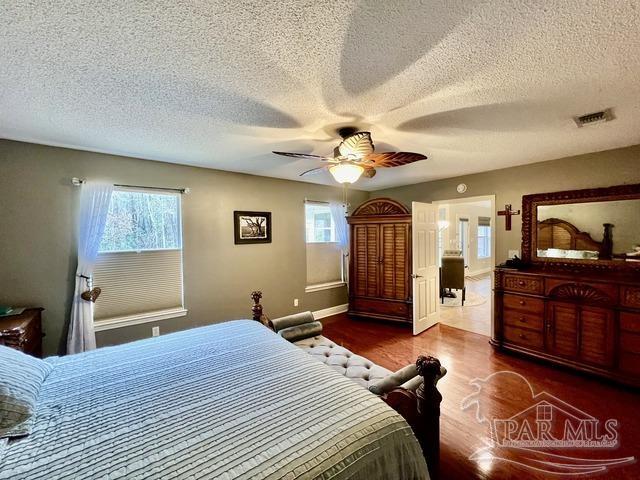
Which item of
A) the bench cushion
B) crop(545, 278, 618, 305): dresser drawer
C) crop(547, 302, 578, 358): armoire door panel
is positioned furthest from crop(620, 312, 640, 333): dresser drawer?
the bench cushion

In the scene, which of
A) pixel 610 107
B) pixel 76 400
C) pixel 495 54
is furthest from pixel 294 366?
pixel 610 107

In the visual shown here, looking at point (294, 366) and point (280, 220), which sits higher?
point (280, 220)

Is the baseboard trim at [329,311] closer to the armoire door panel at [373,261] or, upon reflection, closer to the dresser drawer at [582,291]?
the armoire door panel at [373,261]

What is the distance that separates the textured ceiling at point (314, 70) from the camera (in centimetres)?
108

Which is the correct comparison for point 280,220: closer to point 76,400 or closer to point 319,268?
point 319,268

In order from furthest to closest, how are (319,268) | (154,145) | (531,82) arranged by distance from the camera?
(319,268) → (154,145) → (531,82)

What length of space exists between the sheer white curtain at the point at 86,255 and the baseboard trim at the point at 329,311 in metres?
3.01

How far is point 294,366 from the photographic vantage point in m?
1.66

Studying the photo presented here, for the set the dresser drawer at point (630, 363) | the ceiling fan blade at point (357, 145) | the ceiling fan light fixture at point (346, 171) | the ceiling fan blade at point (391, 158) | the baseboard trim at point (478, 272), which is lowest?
the baseboard trim at point (478, 272)

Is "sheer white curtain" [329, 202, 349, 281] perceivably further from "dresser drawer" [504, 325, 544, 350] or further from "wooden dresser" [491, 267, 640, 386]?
"dresser drawer" [504, 325, 544, 350]

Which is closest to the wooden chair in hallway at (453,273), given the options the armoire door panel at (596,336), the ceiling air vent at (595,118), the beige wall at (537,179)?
the beige wall at (537,179)

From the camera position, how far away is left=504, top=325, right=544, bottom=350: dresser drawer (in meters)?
3.04

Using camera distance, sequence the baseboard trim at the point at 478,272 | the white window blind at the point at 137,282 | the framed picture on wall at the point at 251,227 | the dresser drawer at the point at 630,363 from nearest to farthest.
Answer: the dresser drawer at the point at 630,363 → the white window blind at the point at 137,282 → the framed picture on wall at the point at 251,227 → the baseboard trim at the point at 478,272

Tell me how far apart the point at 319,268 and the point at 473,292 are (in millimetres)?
4189
